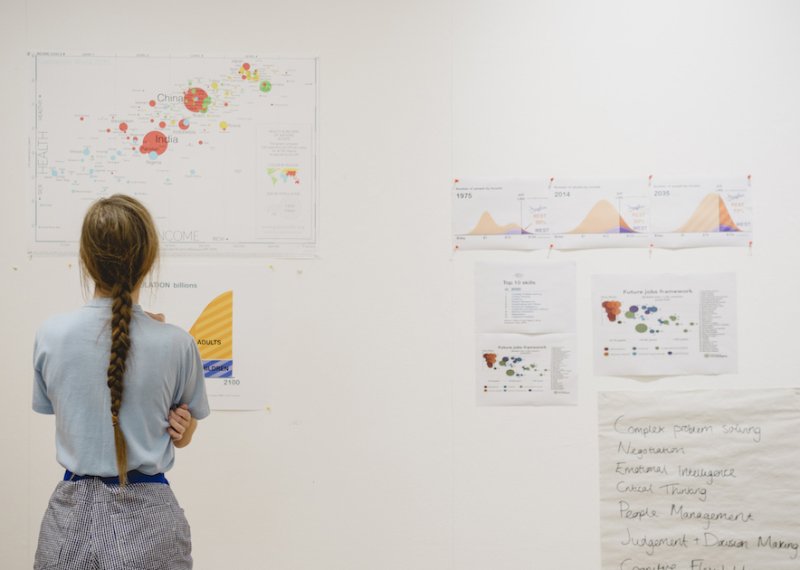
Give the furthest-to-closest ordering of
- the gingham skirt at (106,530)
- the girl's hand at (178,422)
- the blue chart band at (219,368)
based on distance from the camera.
→ the blue chart band at (219,368) < the girl's hand at (178,422) < the gingham skirt at (106,530)

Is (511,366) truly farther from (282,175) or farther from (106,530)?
(106,530)

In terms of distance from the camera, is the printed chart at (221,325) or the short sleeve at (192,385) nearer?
the short sleeve at (192,385)

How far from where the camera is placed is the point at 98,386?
1.21 meters

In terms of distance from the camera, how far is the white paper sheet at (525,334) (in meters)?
1.87

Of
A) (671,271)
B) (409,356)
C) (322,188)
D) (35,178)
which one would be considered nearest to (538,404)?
(409,356)

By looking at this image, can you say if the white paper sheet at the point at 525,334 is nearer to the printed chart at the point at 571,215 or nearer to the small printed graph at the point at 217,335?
the printed chart at the point at 571,215

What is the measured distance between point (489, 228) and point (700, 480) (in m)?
0.97

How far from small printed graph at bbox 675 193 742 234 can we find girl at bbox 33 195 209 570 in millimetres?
1495

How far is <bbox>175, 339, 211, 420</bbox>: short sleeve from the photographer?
1294 mm

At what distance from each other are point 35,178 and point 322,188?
84 cm

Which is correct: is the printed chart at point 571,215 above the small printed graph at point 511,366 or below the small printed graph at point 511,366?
above

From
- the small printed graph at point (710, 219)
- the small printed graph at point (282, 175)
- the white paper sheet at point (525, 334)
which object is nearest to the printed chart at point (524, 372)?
the white paper sheet at point (525, 334)

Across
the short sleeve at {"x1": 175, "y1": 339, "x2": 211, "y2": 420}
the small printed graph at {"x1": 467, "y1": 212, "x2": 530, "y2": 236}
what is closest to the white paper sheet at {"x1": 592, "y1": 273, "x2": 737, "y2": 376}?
the small printed graph at {"x1": 467, "y1": 212, "x2": 530, "y2": 236}

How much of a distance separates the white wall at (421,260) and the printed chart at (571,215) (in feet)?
0.15
